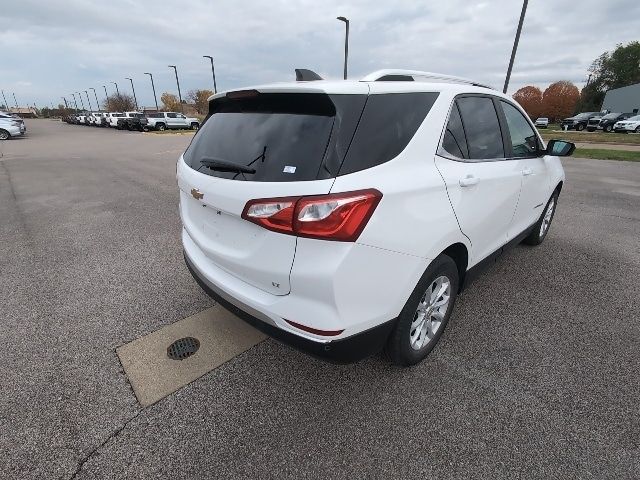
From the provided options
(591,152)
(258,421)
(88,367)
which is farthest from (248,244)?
(591,152)

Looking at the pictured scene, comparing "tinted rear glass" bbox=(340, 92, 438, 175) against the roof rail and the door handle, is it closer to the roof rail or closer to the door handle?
the roof rail

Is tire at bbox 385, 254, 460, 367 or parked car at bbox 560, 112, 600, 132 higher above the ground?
tire at bbox 385, 254, 460, 367

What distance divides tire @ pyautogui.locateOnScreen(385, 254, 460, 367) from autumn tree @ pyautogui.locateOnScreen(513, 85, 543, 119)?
93936 millimetres

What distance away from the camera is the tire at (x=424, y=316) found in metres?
2.09

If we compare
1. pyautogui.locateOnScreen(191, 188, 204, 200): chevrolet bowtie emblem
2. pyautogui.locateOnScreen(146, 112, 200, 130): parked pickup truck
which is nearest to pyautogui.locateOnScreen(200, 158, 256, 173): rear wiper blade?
pyautogui.locateOnScreen(191, 188, 204, 200): chevrolet bowtie emblem

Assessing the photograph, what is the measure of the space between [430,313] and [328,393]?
0.85m

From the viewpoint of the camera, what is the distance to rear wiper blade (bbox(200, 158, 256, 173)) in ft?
6.24

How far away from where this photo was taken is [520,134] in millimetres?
3346

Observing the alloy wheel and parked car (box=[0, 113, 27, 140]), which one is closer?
the alloy wheel

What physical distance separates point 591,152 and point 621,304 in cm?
1433

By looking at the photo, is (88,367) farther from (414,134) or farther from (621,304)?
(621,304)

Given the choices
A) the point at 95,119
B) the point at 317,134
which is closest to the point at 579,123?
the point at 317,134

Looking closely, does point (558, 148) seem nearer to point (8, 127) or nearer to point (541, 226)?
point (541, 226)

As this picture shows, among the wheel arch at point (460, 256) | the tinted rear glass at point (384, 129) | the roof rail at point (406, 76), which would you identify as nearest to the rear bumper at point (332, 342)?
the wheel arch at point (460, 256)
